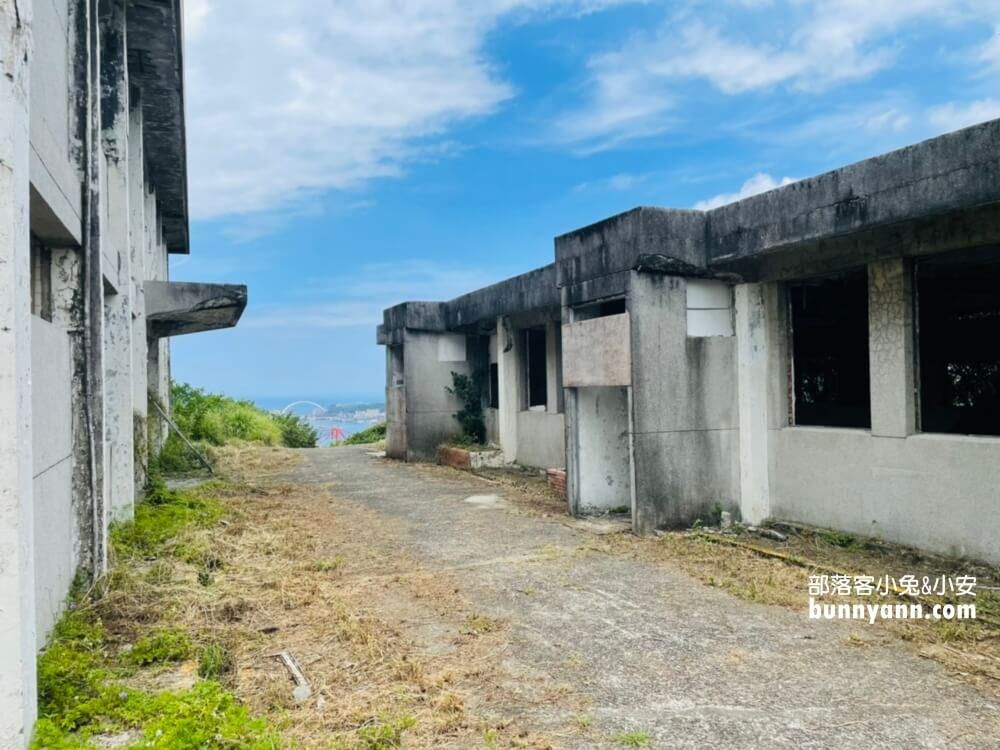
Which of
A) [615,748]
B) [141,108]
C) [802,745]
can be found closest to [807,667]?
[802,745]

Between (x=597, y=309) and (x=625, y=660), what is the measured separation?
18.1ft

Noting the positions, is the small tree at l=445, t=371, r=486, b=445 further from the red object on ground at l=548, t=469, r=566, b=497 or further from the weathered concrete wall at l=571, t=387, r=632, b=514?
the weathered concrete wall at l=571, t=387, r=632, b=514

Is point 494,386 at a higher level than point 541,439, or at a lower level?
higher

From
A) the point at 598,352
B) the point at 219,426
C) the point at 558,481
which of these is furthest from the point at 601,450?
the point at 219,426

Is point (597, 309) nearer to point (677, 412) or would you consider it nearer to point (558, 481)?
point (677, 412)

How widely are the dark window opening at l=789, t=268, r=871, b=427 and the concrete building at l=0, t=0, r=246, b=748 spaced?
6.70m

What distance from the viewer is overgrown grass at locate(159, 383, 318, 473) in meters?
14.6

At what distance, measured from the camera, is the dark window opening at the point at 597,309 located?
9.26m

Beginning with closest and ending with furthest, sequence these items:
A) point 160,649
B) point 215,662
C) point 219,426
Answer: point 215,662 < point 160,649 < point 219,426

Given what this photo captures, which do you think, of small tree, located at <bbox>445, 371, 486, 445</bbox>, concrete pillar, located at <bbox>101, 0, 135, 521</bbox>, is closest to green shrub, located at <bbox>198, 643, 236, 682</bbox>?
concrete pillar, located at <bbox>101, 0, 135, 521</bbox>

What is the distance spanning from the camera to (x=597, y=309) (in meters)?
9.43

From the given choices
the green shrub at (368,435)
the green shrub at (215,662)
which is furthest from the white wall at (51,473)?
the green shrub at (368,435)

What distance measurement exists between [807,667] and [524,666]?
168 cm

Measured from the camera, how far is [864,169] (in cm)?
626
